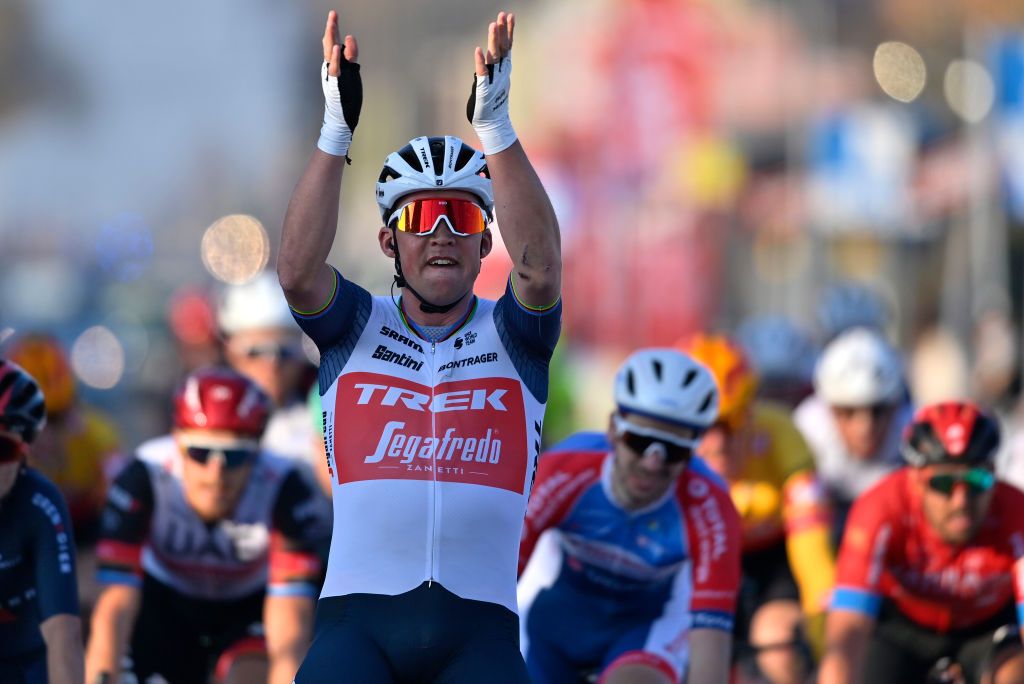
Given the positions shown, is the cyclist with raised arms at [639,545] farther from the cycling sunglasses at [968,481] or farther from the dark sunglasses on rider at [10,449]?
the dark sunglasses on rider at [10,449]

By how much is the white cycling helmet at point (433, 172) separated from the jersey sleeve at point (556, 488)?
2.04m

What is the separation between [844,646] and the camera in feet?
23.6

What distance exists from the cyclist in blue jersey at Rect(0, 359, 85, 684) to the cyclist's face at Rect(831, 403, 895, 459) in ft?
17.4

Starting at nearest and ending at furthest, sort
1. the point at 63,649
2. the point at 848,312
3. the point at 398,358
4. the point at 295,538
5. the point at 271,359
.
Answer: the point at 398,358, the point at 63,649, the point at 295,538, the point at 271,359, the point at 848,312

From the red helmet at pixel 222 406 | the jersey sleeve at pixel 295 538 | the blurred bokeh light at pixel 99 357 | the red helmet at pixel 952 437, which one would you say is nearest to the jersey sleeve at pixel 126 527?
the red helmet at pixel 222 406

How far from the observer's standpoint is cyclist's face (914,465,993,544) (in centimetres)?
731

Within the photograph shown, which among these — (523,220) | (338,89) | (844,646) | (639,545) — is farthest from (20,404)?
(844,646)

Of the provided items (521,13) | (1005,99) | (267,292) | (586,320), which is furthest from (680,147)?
(267,292)

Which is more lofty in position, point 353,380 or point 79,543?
point 353,380

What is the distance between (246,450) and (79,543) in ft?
9.38

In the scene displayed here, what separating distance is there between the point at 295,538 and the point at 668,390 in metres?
2.02

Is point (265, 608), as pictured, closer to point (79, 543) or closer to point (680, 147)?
point (79, 543)

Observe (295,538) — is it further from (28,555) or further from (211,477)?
(28,555)

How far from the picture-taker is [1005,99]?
18984 millimetres
